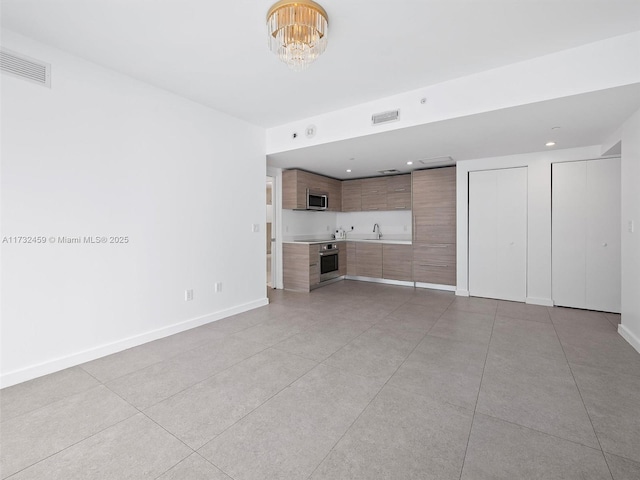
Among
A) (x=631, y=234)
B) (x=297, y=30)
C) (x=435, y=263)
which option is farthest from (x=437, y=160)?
(x=297, y=30)

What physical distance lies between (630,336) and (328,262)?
4341mm

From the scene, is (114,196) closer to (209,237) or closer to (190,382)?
(209,237)

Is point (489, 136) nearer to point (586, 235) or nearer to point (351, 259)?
point (586, 235)

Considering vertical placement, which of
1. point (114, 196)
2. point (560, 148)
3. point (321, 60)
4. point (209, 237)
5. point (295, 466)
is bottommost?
point (295, 466)

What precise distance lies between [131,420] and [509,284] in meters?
5.13

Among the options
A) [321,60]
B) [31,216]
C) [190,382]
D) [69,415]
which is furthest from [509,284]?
[31,216]

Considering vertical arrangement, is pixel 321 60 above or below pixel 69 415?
above

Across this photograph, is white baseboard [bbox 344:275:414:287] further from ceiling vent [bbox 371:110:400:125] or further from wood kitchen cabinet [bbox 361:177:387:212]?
ceiling vent [bbox 371:110:400:125]

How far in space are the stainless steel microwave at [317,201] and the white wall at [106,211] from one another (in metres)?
2.04

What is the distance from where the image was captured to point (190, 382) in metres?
2.34

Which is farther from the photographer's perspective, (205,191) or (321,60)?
(205,191)

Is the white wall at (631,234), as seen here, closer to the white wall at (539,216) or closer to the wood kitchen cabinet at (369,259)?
the white wall at (539,216)

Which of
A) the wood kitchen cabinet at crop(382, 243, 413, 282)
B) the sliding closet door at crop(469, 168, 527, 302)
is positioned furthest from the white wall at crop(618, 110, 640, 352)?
the wood kitchen cabinet at crop(382, 243, 413, 282)

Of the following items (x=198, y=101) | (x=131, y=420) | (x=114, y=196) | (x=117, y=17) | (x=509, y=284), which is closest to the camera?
(x=131, y=420)
